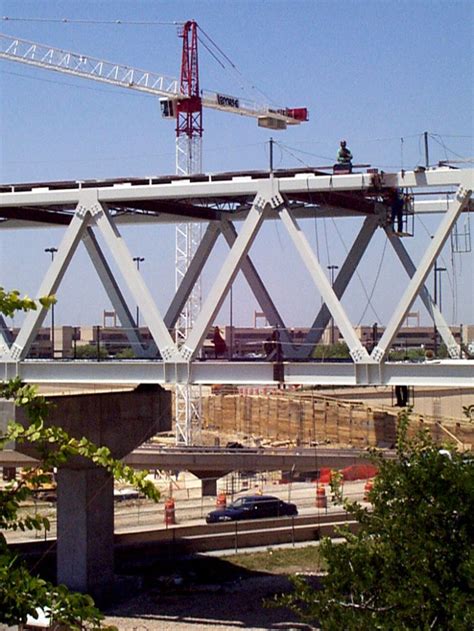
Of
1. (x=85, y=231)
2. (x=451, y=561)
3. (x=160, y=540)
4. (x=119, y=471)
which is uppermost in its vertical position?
(x=85, y=231)

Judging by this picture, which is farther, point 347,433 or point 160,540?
point 347,433

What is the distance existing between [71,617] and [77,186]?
1812cm

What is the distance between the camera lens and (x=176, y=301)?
2558 centimetres

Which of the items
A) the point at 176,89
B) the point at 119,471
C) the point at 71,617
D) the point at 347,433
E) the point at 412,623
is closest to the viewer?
the point at 71,617

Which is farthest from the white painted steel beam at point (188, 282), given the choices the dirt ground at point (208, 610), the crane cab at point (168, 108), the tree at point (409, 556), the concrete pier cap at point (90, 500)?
the crane cab at point (168, 108)

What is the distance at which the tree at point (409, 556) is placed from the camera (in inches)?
497

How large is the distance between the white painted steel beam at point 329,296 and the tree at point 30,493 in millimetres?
13255

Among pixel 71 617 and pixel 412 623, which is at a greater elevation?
pixel 71 617

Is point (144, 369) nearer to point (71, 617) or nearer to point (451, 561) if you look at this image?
point (451, 561)

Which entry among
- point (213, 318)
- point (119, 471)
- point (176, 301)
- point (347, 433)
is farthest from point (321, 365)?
point (347, 433)

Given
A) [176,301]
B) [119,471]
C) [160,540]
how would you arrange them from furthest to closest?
[160,540] < [176,301] < [119,471]

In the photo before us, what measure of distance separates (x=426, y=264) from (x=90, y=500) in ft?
36.6

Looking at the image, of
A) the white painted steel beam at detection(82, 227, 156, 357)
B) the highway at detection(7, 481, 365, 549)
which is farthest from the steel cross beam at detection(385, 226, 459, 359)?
the highway at detection(7, 481, 365, 549)

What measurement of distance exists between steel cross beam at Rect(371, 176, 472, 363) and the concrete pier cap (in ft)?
29.1
